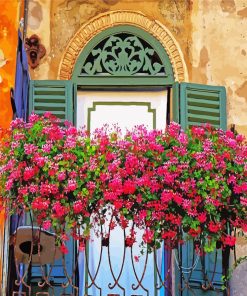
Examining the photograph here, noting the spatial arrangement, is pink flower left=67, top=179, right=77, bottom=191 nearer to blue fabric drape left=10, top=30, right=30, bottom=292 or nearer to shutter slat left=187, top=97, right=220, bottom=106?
blue fabric drape left=10, top=30, right=30, bottom=292

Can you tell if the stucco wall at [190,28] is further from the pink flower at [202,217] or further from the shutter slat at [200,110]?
the pink flower at [202,217]

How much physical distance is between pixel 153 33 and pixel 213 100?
95cm

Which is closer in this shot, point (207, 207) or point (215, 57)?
point (207, 207)

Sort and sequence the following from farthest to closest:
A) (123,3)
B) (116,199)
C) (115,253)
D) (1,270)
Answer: (123,3) → (115,253) → (1,270) → (116,199)

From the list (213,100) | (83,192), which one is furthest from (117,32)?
(83,192)

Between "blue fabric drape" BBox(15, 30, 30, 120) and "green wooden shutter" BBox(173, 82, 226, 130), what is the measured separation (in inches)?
58.1

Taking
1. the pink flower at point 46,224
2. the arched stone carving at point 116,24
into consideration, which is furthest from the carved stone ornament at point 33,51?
the pink flower at point 46,224

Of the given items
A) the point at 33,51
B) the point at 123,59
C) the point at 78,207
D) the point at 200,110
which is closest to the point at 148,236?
the point at 78,207

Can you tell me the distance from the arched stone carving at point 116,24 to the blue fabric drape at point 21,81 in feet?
1.70

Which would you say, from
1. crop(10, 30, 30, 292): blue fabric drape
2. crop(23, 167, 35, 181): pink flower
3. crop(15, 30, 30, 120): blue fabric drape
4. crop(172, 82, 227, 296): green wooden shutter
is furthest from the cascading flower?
crop(172, 82, 227, 296): green wooden shutter

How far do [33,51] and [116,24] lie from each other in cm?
89

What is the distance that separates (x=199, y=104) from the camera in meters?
11.3

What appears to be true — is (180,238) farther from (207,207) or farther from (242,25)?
(242,25)

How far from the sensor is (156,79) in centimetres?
1146
